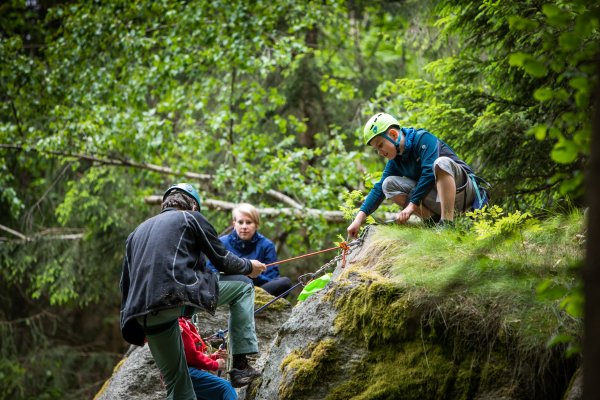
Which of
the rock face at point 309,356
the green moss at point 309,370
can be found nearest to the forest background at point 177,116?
the rock face at point 309,356

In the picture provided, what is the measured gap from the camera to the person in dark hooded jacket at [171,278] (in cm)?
495

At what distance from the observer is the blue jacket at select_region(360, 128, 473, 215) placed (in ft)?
20.3

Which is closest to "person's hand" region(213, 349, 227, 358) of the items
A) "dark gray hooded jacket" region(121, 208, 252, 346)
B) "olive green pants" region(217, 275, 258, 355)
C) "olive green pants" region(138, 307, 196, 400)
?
"olive green pants" region(217, 275, 258, 355)

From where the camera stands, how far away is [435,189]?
20.6ft

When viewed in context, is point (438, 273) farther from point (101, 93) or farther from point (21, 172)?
A: point (21, 172)

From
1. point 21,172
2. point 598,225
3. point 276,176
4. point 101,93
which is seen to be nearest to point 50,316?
point 21,172

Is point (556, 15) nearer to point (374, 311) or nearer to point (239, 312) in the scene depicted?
point (374, 311)

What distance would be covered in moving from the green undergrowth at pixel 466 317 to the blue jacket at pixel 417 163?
79 cm

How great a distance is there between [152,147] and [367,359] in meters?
8.73

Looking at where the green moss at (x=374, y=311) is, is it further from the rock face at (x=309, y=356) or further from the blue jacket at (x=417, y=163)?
the blue jacket at (x=417, y=163)

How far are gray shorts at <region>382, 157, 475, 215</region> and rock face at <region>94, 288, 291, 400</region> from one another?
1.85 meters

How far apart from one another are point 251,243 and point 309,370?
3275 millimetres

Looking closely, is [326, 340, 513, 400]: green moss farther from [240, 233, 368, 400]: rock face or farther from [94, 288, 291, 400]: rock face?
[94, 288, 291, 400]: rock face

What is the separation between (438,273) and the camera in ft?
16.4
